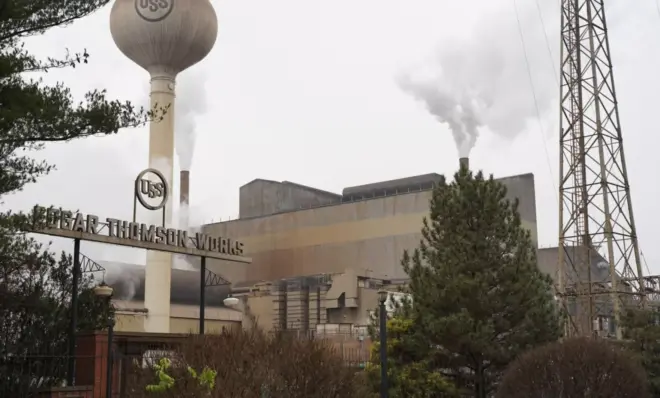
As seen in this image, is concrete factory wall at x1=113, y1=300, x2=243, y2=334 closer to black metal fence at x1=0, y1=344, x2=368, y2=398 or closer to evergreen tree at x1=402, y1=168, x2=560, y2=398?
black metal fence at x1=0, y1=344, x2=368, y2=398

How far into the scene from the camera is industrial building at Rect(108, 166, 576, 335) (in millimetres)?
59281

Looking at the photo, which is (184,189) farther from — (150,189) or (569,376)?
(569,376)

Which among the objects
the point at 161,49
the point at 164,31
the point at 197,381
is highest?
the point at 164,31

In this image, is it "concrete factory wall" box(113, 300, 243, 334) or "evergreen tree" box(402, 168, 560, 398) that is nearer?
"evergreen tree" box(402, 168, 560, 398)

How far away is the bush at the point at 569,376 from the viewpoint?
718 inches

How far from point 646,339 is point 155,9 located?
31.9 meters

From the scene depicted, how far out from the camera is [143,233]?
25.6 metres

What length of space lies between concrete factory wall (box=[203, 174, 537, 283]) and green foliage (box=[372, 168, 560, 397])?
1673 inches

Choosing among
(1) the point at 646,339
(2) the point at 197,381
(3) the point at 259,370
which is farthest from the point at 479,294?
(1) the point at 646,339

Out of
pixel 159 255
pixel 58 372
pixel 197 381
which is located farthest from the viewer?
pixel 159 255

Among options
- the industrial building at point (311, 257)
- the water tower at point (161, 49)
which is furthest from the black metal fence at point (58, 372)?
the industrial building at point (311, 257)

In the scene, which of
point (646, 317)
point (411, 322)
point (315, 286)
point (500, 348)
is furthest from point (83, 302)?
point (315, 286)

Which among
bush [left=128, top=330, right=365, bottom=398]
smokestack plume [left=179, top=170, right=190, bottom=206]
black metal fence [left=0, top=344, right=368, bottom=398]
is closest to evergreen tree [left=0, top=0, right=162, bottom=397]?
black metal fence [left=0, top=344, right=368, bottom=398]

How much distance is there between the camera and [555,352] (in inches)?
734
